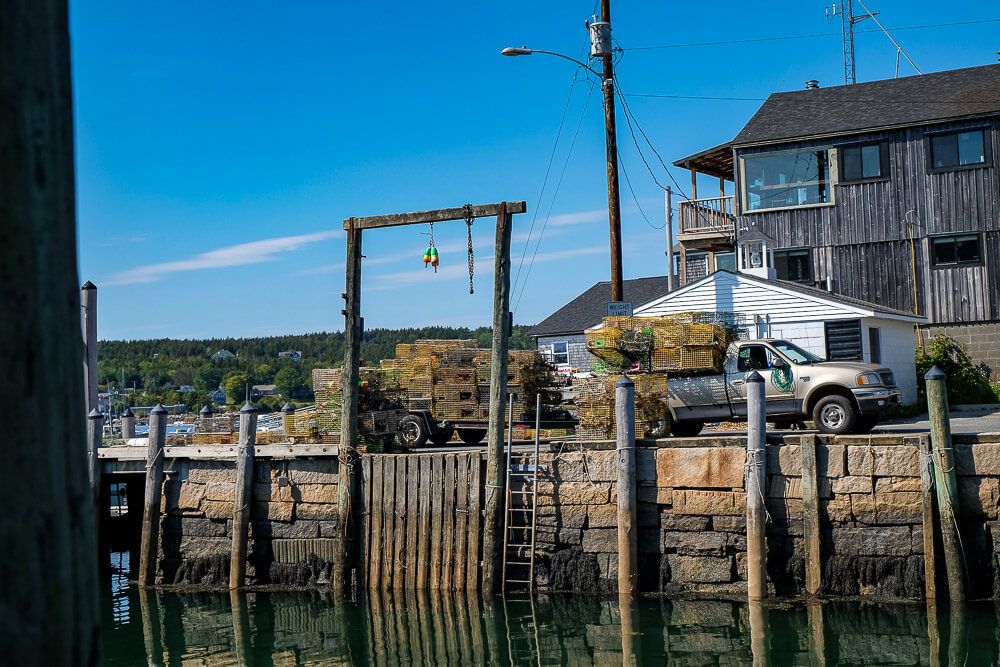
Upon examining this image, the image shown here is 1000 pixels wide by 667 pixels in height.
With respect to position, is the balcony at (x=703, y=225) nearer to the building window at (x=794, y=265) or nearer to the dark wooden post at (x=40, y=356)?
the building window at (x=794, y=265)

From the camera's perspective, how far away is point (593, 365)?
64.2ft

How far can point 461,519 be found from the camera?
48.5ft

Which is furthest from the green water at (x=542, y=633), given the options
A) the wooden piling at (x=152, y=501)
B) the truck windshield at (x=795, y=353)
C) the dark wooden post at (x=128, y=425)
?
the dark wooden post at (x=128, y=425)

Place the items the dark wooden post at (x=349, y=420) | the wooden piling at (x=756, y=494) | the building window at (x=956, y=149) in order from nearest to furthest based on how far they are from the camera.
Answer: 1. the wooden piling at (x=756, y=494)
2. the dark wooden post at (x=349, y=420)
3. the building window at (x=956, y=149)

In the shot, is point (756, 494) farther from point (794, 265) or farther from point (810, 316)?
point (794, 265)

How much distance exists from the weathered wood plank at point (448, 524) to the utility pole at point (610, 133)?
7.06 metres

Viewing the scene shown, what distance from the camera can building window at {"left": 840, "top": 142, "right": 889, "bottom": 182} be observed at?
30.7 meters

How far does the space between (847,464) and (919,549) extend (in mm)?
1308

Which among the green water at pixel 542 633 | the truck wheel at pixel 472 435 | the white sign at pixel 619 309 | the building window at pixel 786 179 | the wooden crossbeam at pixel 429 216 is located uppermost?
the building window at pixel 786 179

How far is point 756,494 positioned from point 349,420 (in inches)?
241

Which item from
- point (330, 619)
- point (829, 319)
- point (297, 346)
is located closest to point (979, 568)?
point (330, 619)

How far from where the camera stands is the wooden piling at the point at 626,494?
13.7 metres

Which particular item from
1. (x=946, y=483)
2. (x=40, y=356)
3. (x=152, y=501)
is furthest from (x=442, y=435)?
(x=40, y=356)

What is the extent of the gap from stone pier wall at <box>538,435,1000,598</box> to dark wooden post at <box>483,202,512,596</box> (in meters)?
0.67
